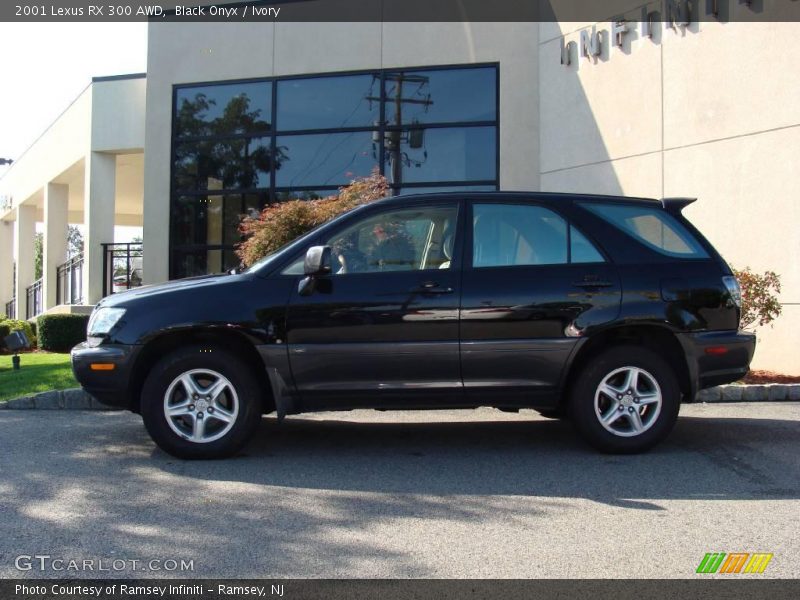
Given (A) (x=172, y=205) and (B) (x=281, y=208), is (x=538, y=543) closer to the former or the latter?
(B) (x=281, y=208)

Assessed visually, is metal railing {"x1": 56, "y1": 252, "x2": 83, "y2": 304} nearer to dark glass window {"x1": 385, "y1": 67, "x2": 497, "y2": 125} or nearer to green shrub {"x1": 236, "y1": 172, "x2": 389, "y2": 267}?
green shrub {"x1": 236, "y1": 172, "x2": 389, "y2": 267}

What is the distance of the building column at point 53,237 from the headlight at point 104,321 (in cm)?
A: 1459

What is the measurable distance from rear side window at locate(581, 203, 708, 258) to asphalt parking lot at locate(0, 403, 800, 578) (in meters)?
1.52

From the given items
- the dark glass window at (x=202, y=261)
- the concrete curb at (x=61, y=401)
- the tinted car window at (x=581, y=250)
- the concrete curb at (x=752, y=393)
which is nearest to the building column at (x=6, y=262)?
the dark glass window at (x=202, y=261)

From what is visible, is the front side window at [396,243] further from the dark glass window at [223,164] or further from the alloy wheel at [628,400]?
the dark glass window at [223,164]

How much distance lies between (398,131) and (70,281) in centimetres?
933

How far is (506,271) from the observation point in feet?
18.5

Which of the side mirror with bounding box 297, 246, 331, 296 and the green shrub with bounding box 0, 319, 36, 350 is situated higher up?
the side mirror with bounding box 297, 246, 331, 296

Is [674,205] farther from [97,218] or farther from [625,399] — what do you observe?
[97,218]

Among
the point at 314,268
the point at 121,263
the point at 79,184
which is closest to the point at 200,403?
the point at 314,268

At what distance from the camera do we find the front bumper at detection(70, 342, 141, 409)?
18.0ft

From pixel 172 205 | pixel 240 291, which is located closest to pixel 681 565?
pixel 240 291

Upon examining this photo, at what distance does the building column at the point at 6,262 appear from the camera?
85.2ft

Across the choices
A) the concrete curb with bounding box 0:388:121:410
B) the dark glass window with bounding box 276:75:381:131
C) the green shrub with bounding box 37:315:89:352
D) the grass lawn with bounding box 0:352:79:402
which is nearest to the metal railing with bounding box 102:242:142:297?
the green shrub with bounding box 37:315:89:352
